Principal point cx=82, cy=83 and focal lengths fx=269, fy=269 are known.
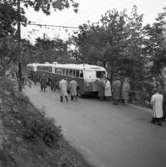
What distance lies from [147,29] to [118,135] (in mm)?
11531

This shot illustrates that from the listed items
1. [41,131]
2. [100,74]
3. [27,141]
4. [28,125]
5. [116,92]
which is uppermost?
[100,74]

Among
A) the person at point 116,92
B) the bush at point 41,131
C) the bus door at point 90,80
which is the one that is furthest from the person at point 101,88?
the bush at point 41,131

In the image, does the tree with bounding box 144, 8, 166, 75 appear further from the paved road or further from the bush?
the bush

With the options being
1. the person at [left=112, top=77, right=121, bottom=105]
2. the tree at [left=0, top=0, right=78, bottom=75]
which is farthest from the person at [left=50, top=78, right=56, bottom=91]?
the tree at [left=0, top=0, right=78, bottom=75]

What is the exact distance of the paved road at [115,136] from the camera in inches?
299

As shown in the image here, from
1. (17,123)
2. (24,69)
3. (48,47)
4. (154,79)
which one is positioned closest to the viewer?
(24,69)

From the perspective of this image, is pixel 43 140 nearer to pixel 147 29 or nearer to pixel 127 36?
pixel 147 29

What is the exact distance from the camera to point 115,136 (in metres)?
9.81

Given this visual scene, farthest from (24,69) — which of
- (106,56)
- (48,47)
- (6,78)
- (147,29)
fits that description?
(106,56)

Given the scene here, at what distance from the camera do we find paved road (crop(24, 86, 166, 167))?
759cm

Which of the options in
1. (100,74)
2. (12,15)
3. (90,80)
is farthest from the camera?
(100,74)

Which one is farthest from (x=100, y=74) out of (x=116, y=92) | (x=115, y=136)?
(x=115, y=136)

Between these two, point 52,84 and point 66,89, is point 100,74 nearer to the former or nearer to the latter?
point 66,89

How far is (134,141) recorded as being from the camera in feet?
30.3
